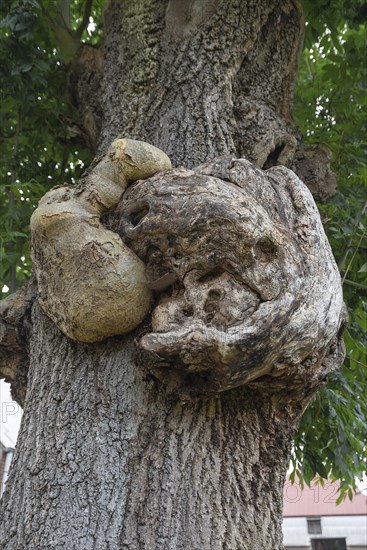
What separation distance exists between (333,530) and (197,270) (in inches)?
528

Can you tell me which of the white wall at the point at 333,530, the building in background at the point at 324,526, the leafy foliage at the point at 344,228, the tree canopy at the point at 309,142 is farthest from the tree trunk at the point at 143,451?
the white wall at the point at 333,530

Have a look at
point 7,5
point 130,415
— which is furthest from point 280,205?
point 7,5

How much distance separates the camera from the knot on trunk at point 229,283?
1789mm

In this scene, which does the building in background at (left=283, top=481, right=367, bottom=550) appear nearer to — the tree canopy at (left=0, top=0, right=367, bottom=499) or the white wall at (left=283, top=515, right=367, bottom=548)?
the white wall at (left=283, top=515, right=367, bottom=548)

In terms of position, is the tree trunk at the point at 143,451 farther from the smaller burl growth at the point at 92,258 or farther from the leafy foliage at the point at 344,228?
the leafy foliage at the point at 344,228

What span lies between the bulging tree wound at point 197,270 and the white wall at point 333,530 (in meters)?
12.6

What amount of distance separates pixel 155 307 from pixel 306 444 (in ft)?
7.78

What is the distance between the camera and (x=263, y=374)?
188cm

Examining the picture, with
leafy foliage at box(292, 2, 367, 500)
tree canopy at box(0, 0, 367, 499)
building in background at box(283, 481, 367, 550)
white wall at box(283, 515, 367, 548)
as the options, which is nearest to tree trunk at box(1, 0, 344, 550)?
tree canopy at box(0, 0, 367, 499)

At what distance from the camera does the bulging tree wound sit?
1.81 m

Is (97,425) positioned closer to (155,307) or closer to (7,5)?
(155,307)

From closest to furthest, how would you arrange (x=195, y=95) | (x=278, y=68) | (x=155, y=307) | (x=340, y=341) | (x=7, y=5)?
(x=155, y=307)
(x=340, y=341)
(x=195, y=95)
(x=278, y=68)
(x=7, y=5)

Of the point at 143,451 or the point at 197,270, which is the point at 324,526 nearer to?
the point at 143,451

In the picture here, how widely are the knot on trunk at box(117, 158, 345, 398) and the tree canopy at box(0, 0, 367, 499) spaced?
56.5 inches
